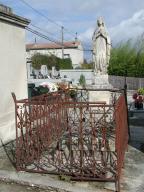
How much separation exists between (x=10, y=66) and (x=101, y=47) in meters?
4.69

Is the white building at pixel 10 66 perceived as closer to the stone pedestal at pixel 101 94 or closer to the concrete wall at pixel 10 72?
the concrete wall at pixel 10 72

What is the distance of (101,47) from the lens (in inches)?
528

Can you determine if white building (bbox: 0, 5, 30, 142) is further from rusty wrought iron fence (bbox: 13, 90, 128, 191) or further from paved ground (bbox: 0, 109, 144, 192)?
paved ground (bbox: 0, 109, 144, 192)

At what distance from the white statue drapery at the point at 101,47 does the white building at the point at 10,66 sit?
11.7 feet

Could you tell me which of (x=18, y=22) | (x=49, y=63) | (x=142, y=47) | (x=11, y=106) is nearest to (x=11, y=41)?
(x=18, y=22)

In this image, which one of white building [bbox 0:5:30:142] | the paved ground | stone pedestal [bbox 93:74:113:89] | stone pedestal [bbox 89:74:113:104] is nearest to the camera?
the paved ground

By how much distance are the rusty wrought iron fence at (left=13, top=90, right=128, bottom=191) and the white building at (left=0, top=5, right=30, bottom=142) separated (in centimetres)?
134

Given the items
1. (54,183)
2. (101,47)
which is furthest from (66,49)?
(54,183)

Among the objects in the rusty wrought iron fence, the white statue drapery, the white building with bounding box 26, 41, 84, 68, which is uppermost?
the white building with bounding box 26, 41, 84, 68

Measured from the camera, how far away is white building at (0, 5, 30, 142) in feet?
30.0

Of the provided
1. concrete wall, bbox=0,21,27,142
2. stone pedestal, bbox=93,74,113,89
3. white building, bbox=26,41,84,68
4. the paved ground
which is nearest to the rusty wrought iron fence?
the paved ground

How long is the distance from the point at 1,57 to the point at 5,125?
158 cm

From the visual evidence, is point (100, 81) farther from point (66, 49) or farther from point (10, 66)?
point (66, 49)

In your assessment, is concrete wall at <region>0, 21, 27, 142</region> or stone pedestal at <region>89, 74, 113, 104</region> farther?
stone pedestal at <region>89, 74, 113, 104</region>
